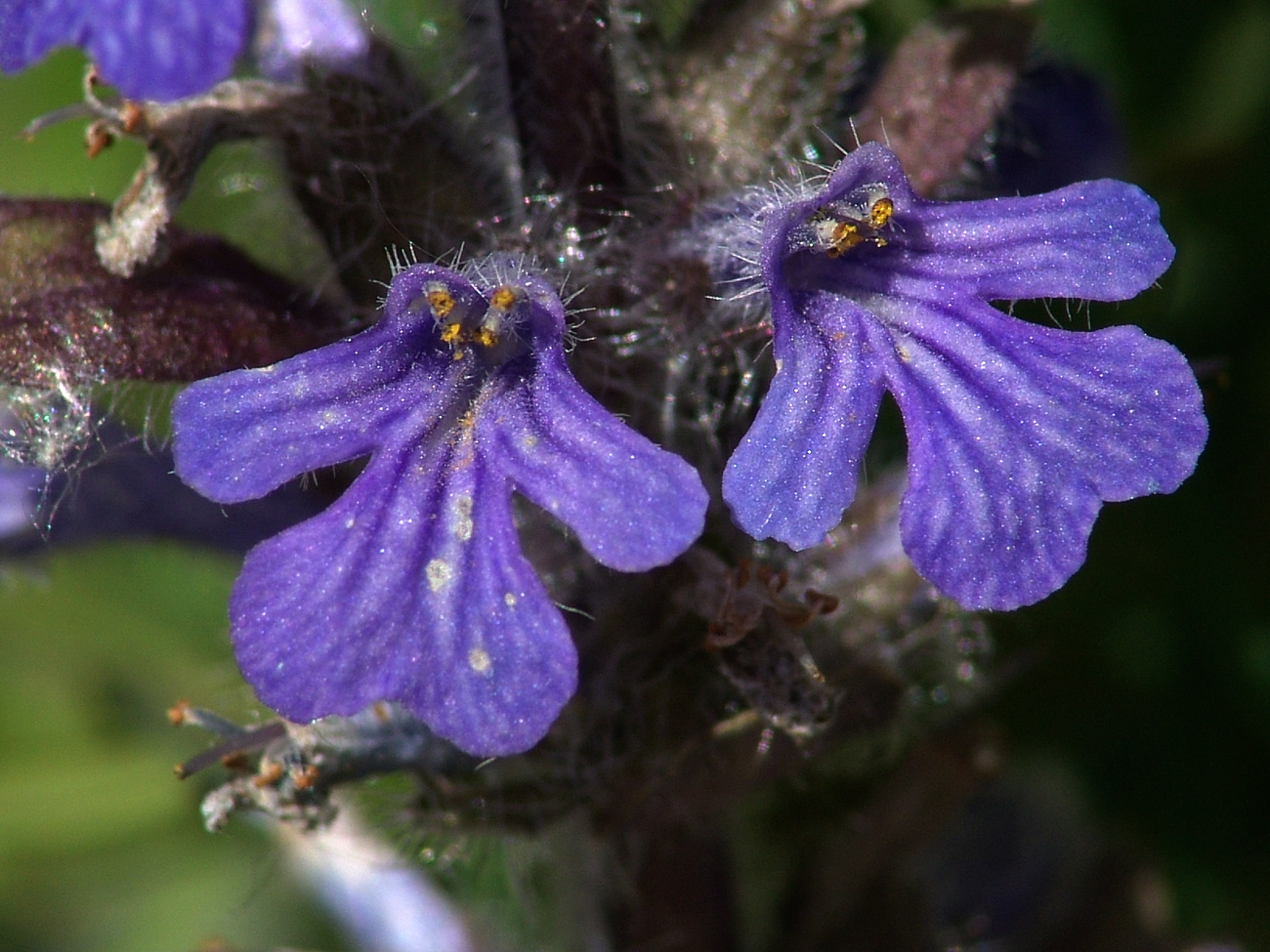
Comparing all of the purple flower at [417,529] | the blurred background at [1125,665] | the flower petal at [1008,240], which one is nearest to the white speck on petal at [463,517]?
the purple flower at [417,529]

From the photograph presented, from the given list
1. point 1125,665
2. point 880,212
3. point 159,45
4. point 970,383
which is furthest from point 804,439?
point 1125,665

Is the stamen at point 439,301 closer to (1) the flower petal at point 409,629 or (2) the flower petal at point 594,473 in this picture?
(2) the flower petal at point 594,473

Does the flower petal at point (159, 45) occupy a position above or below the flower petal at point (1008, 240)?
above

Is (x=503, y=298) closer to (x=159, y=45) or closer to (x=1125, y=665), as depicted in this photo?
(x=159, y=45)

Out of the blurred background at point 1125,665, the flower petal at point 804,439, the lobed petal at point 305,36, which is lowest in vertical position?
the blurred background at point 1125,665

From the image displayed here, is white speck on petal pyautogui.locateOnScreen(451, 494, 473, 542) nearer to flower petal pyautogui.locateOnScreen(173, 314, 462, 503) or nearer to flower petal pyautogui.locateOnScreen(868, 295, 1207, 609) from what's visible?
flower petal pyautogui.locateOnScreen(173, 314, 462, 503)

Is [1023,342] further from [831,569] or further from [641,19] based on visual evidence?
[641,19]

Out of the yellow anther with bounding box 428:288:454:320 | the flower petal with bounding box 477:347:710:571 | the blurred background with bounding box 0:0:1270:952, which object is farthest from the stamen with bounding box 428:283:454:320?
the blurred background with bounding box 0:0:1270:952
